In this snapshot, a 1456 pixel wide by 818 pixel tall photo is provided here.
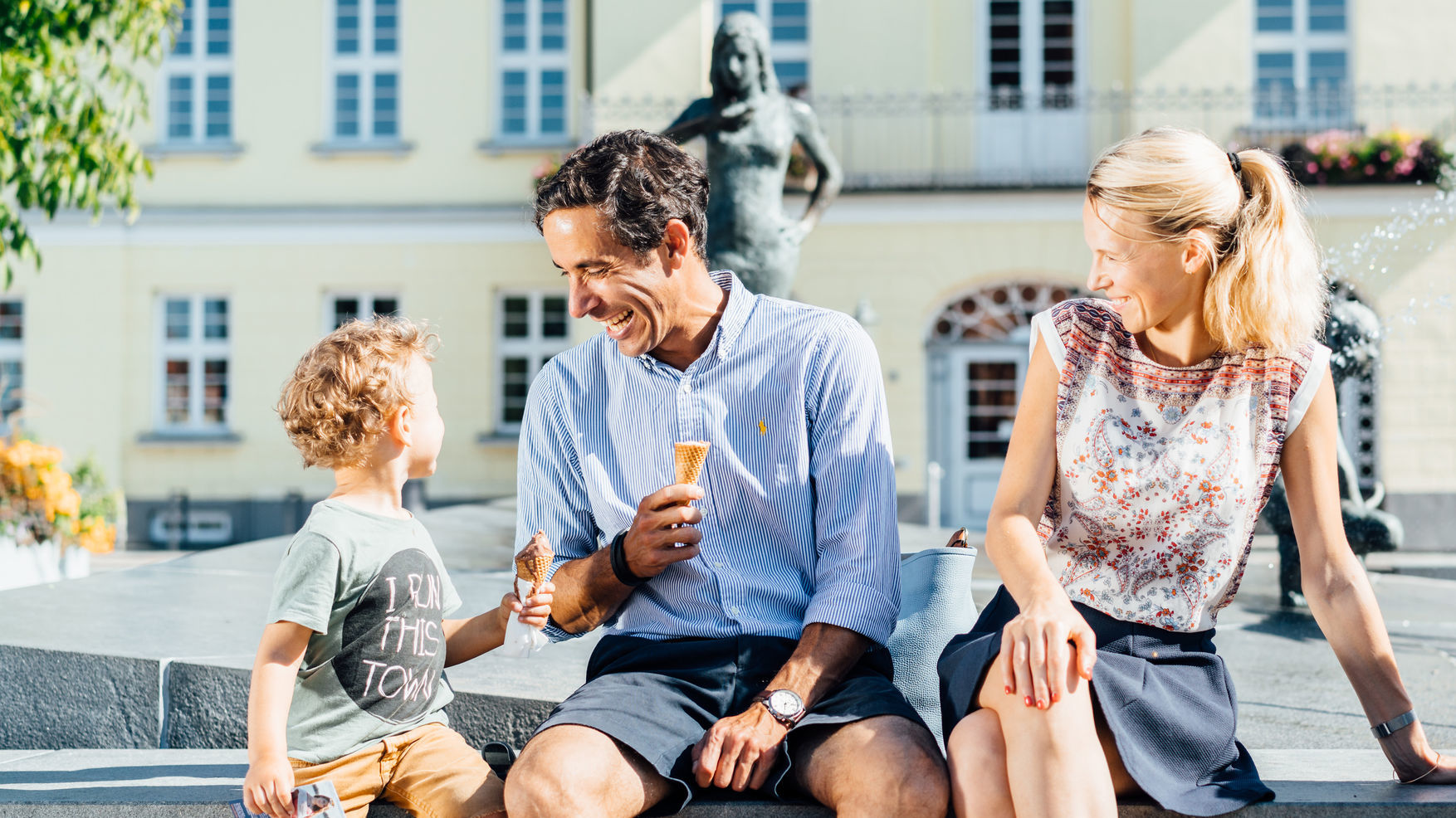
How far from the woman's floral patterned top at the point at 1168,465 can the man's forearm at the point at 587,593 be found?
30.6 inches

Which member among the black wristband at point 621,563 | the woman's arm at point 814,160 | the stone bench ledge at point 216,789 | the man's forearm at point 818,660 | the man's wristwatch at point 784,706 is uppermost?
the woman's arm at point 814,160

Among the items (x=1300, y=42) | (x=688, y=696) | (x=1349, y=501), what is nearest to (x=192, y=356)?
(x=1349, y=501)

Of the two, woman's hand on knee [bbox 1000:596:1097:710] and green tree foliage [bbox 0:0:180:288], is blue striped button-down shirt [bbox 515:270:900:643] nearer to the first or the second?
woman's hand on knee [bbox 1000:596:1097:710]

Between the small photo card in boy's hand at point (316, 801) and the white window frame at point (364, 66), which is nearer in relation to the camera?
the small photo card in boy's hand at point (316, 801)

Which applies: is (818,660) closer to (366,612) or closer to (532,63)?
(366,612)

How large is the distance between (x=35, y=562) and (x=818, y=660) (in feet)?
17.4

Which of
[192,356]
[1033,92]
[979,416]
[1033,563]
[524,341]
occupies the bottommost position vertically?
[1033,563]

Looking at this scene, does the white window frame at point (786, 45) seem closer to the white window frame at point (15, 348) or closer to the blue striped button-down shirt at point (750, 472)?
the white window frame at point (15, 348)

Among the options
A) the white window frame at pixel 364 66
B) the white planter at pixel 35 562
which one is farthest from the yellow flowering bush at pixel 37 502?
the white window frame at pixel 364 66

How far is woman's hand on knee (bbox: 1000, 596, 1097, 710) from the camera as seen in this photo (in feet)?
5.90

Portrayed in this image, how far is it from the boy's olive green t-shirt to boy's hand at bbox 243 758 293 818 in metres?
0.12

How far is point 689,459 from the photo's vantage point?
2.09 m

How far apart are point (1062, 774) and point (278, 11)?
1620 centimetres

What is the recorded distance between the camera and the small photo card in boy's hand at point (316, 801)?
195 centimetres
